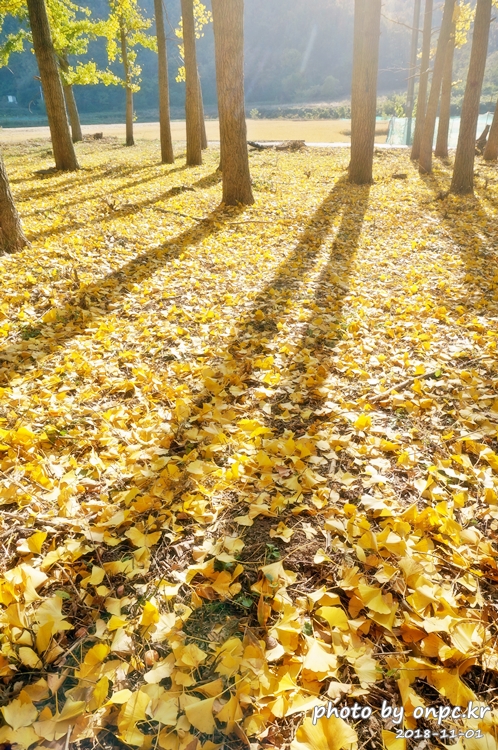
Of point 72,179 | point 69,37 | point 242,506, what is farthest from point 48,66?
point 242,506

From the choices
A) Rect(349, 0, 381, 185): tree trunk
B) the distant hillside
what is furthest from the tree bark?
the distant hillside

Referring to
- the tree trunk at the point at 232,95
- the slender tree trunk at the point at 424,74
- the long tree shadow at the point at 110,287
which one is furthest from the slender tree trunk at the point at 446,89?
the long tree shadow at the point at 110,287

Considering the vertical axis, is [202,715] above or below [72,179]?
below

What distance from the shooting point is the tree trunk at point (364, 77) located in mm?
9000

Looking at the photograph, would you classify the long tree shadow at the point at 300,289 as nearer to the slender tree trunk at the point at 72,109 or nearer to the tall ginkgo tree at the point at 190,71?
the tall ginkgo tree at the point at 190,71

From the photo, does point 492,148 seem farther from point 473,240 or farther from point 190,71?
point 473,240

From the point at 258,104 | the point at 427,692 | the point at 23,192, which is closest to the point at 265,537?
the point at 427,692

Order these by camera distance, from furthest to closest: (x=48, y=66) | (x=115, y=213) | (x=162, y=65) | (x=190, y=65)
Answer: (x=162, y=65), (x=190, y=65), (x=48, y=66), (x=115, y=213)

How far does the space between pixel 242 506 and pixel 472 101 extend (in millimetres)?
9797

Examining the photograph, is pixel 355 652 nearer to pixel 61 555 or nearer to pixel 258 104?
pixel 61 555

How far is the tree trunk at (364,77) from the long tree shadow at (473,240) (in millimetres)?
1957

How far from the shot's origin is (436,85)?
11938 millimetres

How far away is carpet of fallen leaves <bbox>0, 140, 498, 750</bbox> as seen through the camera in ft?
3.99

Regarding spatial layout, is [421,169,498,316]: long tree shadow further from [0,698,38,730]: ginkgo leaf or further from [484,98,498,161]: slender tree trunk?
[484,98,498,161]: slender tree trunk
